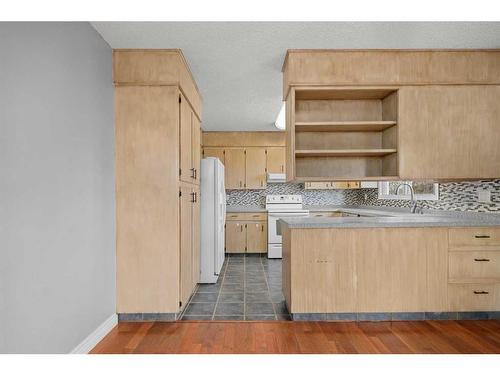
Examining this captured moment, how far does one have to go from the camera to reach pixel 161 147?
307 cm

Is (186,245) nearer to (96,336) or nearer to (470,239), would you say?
(96,336)

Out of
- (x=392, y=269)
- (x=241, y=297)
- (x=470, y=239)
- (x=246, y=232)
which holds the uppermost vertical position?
(x=470, y=239)

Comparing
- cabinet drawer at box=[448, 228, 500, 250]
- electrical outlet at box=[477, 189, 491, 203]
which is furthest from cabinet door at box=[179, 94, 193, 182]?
electrical outlet at box=[477, 189, 491, 203]

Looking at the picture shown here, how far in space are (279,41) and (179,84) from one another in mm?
966

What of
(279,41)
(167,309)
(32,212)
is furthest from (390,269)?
(32,212)

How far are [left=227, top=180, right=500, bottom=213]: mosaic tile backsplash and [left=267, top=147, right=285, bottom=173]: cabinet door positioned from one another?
41cm

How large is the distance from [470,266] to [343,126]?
171cm

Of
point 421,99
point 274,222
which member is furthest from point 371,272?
point 274,222

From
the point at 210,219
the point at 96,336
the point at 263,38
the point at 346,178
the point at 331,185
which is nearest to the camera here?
the point at 96,336

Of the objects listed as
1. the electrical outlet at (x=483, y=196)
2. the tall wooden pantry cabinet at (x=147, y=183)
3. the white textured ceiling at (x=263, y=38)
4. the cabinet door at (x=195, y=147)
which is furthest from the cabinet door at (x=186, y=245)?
the electrical outlet at (x=483, y=196)

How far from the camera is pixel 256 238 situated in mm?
6539

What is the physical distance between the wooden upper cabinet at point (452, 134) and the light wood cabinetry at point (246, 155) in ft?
11.9

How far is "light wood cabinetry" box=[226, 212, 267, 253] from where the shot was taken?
6.52 metres

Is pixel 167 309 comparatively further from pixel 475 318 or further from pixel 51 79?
pixel 475 318
